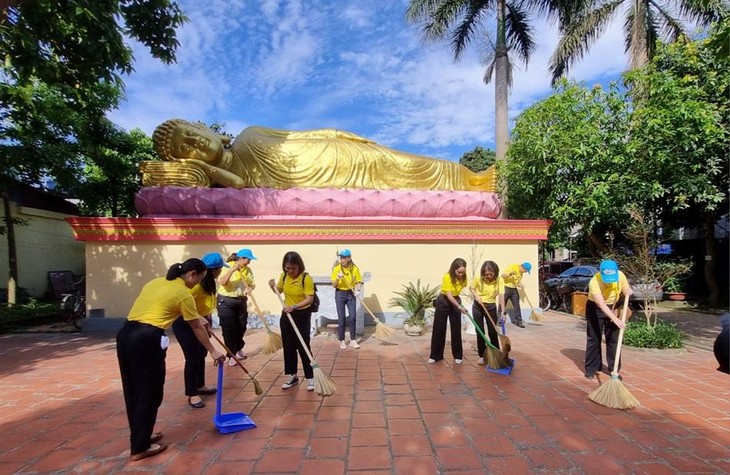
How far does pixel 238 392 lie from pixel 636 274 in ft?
20.4

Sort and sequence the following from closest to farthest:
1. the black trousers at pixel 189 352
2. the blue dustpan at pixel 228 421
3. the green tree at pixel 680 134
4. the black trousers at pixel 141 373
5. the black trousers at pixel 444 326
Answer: the black trousers at pixel 141 373 < the blue dustpan at pixel 228 421 < the black trousers at pixel 189 352 < the black trousers at pixel 444 326 < the green tree at pixel 680 134

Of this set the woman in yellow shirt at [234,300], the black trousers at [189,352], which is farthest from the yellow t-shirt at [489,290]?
the black trousers at [189,352]

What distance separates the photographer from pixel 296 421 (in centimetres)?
361

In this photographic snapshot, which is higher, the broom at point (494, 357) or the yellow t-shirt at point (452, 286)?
the yellow t-shirt at point (452, 286)

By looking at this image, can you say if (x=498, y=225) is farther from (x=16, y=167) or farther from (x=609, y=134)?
(x=16, y=167)

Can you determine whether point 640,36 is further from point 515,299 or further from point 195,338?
point 195,338

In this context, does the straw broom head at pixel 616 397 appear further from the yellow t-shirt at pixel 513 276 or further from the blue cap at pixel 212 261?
the yellow t-shirt at pixel 513 276

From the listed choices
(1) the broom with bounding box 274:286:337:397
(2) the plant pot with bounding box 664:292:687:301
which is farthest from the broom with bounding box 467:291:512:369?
(2) the plant pot with bounding box 664:292:687:301

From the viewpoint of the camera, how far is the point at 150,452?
2994 mm

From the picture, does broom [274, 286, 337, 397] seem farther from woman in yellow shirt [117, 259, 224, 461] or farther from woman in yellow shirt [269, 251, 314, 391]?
woman in yellow shirt [117, 259, 224, 461]

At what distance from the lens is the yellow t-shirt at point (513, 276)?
8359 millimetres

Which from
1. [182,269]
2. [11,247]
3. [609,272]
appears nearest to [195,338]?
[182,269]

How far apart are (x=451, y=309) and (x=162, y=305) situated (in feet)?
11.1

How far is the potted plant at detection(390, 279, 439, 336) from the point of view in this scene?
745cm
